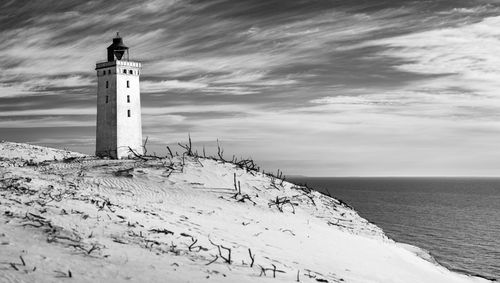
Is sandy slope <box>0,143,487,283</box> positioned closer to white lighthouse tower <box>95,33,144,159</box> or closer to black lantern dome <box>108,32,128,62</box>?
white lighthouse tower <box>95,33,144,159</box>

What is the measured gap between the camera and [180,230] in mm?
12453

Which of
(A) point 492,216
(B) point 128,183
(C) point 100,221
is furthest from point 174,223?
(A) point 492,216

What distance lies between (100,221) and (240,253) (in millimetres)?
3846

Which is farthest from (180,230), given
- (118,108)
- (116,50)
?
(116,50)

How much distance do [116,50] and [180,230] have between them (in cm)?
3984

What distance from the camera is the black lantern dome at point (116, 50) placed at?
4791 cm

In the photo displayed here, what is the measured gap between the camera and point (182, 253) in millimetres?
10477

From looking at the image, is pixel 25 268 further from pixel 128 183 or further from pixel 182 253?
pixel 128 183

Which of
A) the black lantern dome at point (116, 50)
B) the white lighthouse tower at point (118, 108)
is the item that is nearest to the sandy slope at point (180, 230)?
the white lighthouse tower at point (118, 108)

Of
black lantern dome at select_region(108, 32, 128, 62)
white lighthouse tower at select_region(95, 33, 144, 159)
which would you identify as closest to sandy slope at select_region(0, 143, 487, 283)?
white lighthouse tower at select_region(95, 33, 144, 159)

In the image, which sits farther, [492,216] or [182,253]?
[492,216]

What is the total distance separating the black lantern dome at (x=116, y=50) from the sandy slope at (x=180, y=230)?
2753 centimetres

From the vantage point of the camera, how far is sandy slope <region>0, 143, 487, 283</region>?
9289mm

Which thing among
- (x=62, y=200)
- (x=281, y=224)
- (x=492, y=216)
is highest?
(x=62, y=200)
